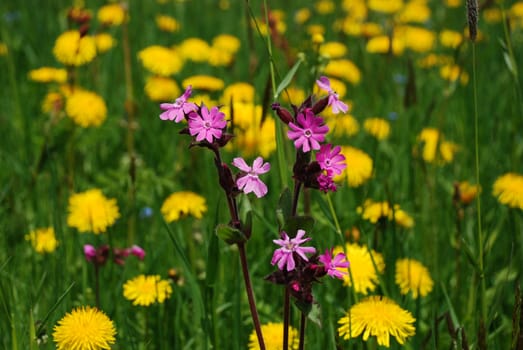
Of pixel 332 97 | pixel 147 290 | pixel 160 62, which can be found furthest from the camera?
pixel 160 62

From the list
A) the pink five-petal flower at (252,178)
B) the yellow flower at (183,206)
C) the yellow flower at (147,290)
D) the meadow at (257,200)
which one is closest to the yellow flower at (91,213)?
the meadow at (257,200)

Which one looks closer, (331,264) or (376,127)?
(331,264)

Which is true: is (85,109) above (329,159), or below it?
above

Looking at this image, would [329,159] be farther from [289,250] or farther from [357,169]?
[357,169]

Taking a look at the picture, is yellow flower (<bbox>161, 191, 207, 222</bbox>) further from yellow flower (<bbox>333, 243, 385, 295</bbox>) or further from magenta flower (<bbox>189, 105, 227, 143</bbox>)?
magenta flower (<bbox>189, 105, 227, 143</bbox>)

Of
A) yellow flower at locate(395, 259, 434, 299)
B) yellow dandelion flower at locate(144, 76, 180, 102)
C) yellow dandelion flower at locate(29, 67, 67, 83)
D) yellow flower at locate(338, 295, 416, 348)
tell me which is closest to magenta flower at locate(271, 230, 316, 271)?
yellow flower at locate(338, 295, 416, 348)

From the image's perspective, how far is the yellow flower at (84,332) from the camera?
1024 millimetres

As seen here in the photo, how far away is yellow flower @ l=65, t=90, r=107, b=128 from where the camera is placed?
207 cm

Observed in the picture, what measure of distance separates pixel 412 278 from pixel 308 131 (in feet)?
2.16

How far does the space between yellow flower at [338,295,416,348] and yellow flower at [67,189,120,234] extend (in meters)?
0.65

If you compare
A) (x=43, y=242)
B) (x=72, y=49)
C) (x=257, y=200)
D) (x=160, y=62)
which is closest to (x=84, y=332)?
(x=43, y=242)

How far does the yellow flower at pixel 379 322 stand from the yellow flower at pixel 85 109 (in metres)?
1.17

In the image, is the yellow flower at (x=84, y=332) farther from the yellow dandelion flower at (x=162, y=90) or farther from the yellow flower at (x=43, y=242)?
the yellow dandelion flower at (x=162, y=90)

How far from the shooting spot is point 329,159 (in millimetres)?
911
